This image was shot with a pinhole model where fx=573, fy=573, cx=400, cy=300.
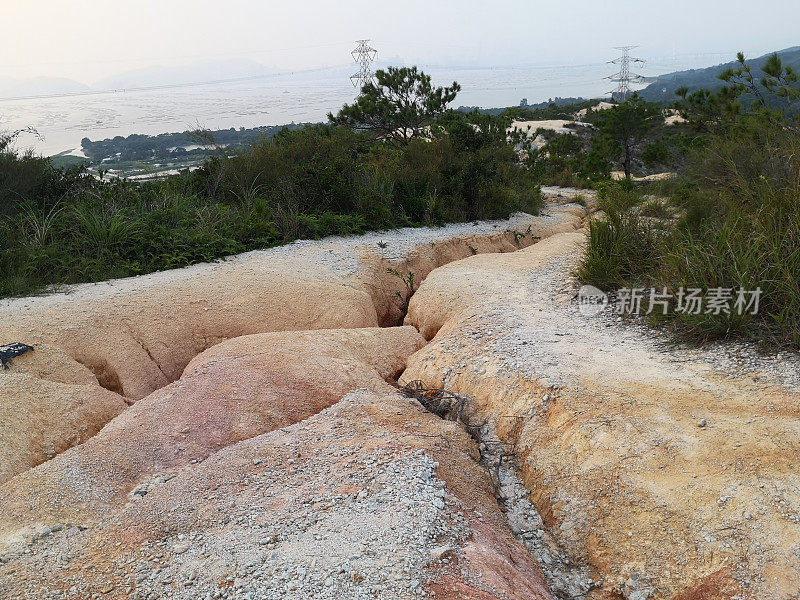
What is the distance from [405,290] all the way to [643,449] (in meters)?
6.07

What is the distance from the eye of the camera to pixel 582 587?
3.15 meters

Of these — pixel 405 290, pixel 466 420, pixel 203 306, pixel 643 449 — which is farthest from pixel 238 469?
pixel 405 290

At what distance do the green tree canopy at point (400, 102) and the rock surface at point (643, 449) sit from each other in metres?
12.2

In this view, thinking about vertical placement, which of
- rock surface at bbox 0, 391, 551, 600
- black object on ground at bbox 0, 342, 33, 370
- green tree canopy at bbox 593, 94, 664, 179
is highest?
green tree canopy at bbox 593, 94, 664, 179

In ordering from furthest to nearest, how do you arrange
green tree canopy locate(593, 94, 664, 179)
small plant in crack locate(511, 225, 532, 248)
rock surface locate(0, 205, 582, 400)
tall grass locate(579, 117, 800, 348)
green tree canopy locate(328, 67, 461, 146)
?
green tree canopy locate(593, 94, 664, 179) → green tree canopy locate(328, 67, 461, 146) → small plant in crack locate(511, 225, 532, 248) → rock surface locate(0, 205, 582, 400) → tall grass locate(579, 117, 800, 348)

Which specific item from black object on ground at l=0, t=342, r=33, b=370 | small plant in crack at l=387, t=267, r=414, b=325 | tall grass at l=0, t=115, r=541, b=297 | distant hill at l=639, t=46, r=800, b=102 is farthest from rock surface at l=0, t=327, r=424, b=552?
distant hill at l=639, t=46, r=800, b=102

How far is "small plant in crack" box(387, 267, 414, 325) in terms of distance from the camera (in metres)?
9.10

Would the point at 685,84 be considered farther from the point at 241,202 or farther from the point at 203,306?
the point at 203,306

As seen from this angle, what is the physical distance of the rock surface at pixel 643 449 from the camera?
2.95m

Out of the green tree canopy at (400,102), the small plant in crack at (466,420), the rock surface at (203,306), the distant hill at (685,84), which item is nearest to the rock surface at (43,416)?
the rock surface at (203,306)

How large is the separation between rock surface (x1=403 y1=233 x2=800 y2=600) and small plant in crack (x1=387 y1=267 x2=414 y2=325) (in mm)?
3121

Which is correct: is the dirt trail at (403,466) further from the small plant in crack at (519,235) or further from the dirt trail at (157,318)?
the small plant in crack at (519,235)

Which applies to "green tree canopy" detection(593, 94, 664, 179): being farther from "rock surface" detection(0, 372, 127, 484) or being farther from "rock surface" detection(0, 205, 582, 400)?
"rock surface" detection(0, 372, 127, 484)

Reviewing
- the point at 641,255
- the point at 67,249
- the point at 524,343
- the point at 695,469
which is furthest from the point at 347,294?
the point at 695,469
